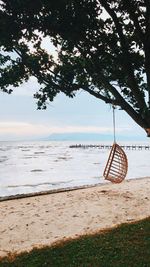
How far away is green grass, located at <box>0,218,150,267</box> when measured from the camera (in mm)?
7715

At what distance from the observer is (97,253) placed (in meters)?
8.32

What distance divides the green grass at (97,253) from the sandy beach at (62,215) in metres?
1.05

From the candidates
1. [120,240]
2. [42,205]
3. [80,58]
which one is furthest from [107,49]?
[42,205]

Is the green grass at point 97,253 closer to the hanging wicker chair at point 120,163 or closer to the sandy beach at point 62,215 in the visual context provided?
the sandy beach at point 62,215

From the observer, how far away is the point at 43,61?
30.0ft

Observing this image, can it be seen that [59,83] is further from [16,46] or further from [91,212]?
[91,212]

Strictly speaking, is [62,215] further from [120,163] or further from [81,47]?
[81,47]

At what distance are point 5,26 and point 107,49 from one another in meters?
2.58

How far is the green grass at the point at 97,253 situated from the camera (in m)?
7.71

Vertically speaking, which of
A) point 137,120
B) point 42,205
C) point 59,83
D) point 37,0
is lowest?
point 42,205

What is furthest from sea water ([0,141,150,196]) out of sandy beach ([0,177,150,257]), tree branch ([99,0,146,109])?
tree branch ([99,0,146,109])

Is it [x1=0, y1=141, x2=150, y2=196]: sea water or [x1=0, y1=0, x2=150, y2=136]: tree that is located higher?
[x1=0, y1=0, x2=150, y2=136]: tree

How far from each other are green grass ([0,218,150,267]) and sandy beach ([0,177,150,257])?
3.45 ft

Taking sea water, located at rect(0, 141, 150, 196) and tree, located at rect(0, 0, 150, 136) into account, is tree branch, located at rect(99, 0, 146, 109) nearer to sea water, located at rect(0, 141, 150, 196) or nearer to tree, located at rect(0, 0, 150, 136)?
tree, located at rect(0, 0, 150, 136)
